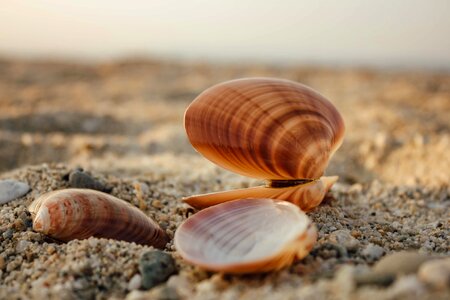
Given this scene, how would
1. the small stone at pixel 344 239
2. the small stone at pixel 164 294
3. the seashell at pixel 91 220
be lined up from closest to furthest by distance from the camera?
the small stone at pixel 164 294
the small stone at pixel 344 239
the seashell at pixel 91 220

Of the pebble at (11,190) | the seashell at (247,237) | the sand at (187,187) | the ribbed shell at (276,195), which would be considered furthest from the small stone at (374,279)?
the pebble at (11,190)

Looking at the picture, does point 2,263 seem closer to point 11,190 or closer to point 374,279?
point 11,190

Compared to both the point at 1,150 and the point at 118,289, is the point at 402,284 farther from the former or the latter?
the point at 1,150

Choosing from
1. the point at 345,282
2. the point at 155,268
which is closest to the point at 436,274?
the point at 345,282

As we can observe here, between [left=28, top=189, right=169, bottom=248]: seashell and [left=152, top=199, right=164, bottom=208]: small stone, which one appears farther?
[left=152, top=199, right=164, bottom=208]: small stone

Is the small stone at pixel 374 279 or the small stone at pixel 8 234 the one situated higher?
the small stone at pixel 374 279

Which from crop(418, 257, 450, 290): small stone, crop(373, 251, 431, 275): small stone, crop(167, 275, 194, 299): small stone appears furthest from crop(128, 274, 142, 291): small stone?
crop(418, 257, 450, 290): small stone

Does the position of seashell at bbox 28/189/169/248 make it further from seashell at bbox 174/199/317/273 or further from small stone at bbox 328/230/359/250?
small stone at bbox 328/230/359/250

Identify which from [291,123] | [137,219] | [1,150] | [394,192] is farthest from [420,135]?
[1,150]

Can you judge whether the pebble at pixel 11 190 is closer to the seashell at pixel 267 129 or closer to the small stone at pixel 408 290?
the seashell at pixel 267 129
